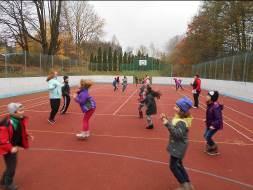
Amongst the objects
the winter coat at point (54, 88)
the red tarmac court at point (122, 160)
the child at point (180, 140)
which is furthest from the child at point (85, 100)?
the child at point (180, 140)

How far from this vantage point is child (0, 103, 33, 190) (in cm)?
476

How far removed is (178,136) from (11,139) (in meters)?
2.63

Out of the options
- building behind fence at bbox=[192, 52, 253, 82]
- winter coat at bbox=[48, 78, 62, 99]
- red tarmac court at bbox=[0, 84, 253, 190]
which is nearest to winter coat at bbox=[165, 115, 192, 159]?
red tarmac court at bbox=[0, 84, 253, 190]

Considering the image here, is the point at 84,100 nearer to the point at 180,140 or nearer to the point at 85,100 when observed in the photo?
the point at 85,100

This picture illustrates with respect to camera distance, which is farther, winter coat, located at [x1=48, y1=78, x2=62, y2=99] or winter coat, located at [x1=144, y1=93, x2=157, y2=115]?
winter coat, located at [x1=48, y1=78, x2=62, y2=99]

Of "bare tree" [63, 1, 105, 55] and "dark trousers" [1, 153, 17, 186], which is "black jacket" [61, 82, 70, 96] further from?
"bare tree" [63, 1, 105, 55]

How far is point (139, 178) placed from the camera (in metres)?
5.71

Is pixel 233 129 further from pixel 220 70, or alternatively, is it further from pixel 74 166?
pixel 220 70

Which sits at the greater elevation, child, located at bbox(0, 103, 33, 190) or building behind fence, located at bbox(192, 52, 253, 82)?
building behind fence, located at bbox(192, 52, 253, 82)

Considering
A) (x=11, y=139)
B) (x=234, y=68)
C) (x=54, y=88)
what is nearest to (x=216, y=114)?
(x=11, y=139)

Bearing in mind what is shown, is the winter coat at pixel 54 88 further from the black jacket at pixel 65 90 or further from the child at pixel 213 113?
the child at pixel 213 113

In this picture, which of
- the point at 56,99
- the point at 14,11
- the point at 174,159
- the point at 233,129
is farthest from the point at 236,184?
the point at 14,11

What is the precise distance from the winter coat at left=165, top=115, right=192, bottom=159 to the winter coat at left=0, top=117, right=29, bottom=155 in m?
2.37

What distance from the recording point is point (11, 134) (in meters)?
4.95
